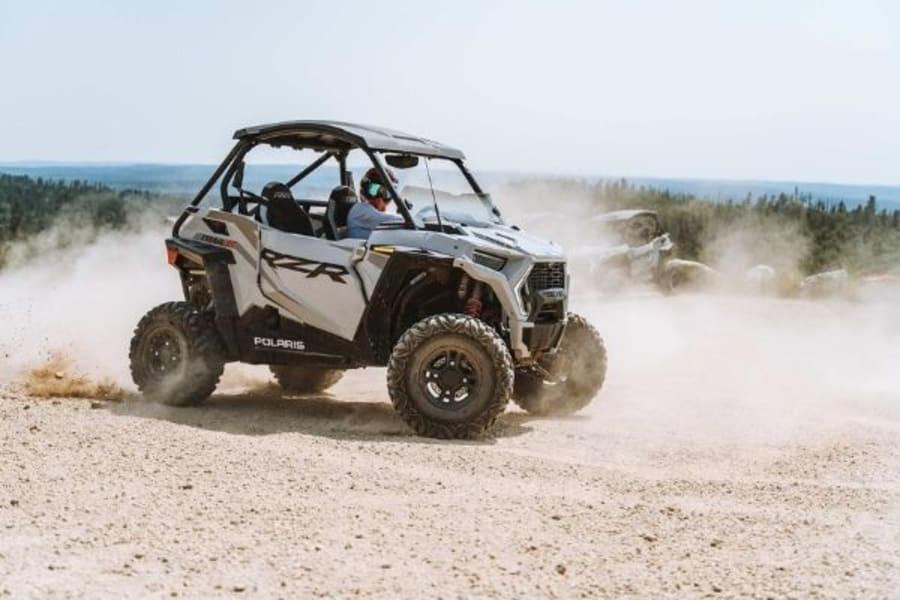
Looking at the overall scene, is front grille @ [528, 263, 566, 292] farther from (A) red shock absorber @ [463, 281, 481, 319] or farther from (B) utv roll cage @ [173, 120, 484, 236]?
(B) utv roll cage @ [173, 120, 484, 236]

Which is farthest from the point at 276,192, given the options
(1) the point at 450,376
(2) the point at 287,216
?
(1) the point at 450,376

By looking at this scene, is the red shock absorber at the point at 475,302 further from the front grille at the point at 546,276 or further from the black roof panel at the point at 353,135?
the black roof panel at the point at 353,135

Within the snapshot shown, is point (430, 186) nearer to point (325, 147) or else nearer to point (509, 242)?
point (509, 242)

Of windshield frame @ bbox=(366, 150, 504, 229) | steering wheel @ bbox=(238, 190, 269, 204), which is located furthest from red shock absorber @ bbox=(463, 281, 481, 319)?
steering wheel @ bbox=(238, 190, 269, 204)

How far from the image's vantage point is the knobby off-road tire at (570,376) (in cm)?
1095

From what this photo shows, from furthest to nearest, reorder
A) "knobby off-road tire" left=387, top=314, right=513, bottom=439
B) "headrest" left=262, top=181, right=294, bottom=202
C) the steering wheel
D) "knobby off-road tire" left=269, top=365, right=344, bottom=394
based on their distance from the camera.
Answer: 1. "knobby off-road tire" left=269, top=365, right=344, bottom=394
2. the steering wheel
3. "headrest" left=262, top=181, right=294, bottom=202
4. "knobby off-road tire" left=387, top=314, right=513, bottom=439

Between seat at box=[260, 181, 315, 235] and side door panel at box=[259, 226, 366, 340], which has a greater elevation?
seat at box=[260, 181, 315, 235]

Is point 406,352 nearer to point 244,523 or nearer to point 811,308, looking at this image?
point 244,523

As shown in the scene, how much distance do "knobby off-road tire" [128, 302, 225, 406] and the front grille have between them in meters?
2.82

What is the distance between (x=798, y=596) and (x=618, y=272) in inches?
754

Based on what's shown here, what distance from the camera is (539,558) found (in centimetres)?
614

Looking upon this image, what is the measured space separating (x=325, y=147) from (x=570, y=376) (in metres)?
3.09

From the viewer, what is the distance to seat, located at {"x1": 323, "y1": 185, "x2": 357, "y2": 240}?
10.6 meters

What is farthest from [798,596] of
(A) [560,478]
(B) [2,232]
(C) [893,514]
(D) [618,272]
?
(B) [2,232]
